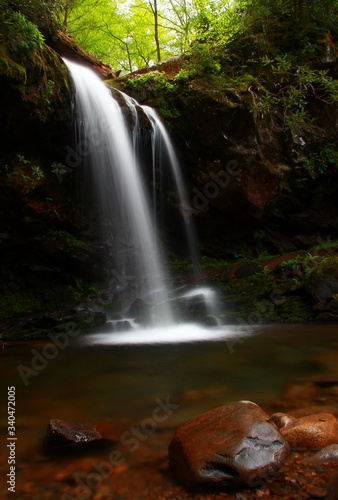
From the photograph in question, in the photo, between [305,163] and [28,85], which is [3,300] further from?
[305,163]

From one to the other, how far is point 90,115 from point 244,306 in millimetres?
6184

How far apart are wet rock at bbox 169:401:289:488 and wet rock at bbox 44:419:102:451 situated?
2.55ft

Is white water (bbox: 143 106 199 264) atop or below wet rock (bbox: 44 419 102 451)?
atop

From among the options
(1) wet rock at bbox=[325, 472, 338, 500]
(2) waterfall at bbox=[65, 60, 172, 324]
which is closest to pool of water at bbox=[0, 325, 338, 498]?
(1) wet rock at bbox=[325, 472, 338, 500]

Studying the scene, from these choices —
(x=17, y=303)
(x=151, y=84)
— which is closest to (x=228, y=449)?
(x=17, y=303)

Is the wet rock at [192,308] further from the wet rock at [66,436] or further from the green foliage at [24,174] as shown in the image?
the wet rock at [66,436]

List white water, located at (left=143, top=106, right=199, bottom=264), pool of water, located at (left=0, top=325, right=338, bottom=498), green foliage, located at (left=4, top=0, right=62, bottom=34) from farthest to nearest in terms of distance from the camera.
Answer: white water, located at (left=143, top=106, right=199, bottom=264)
green foliage, located at (left=4, top=0, right=62, bottom=34)
pool of water, located at (left=0, top=325, right=338, bottom=498)

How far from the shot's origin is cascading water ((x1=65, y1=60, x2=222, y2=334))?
385 inches

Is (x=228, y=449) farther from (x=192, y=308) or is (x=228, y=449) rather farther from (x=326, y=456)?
(x=192, y=308)

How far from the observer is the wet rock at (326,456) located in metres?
2.49

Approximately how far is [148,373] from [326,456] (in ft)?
9.30

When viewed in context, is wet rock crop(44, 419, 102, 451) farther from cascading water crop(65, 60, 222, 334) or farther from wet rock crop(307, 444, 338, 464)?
cascading water crop(65, 60, 222, 334)

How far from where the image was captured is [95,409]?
12.5 feet

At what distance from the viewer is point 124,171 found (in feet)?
34.0
